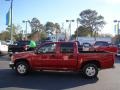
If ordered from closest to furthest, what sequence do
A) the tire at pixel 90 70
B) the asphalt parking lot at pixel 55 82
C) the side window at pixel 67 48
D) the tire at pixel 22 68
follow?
1. the asphalt parking lot at pixel 55 82
2. the tire at pixel 90 70
3. the side window at pixel 67 48
4. the tire at pixel 22 68

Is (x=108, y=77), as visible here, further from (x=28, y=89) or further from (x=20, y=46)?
(x=20, y=46)

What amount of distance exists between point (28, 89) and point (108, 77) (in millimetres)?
4802

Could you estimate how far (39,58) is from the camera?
13875 millimetres

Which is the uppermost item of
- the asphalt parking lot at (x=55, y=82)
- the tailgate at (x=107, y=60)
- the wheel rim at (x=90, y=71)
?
the tailgate at (x=107, y=60)

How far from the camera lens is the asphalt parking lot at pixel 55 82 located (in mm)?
11148

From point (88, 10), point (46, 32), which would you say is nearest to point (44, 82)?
point (88, 10)

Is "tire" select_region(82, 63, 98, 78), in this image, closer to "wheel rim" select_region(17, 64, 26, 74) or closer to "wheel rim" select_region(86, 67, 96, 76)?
"wheel rim" select_region(86, 67, 96, 76)

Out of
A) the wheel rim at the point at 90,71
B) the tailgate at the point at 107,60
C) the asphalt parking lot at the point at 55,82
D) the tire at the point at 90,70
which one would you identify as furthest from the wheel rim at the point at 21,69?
the tailgate at the point at 107,60

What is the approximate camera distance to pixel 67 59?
45.0ft

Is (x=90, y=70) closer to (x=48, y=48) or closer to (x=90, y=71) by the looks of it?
(x=90, y=71)

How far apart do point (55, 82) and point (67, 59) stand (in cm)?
168

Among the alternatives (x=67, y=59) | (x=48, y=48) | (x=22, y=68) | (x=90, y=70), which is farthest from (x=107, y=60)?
(x=22, y=68)

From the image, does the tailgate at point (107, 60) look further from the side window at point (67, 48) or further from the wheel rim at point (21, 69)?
the wheel rim at point (21, 69)

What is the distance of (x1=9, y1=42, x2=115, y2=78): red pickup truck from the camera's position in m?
13.7
